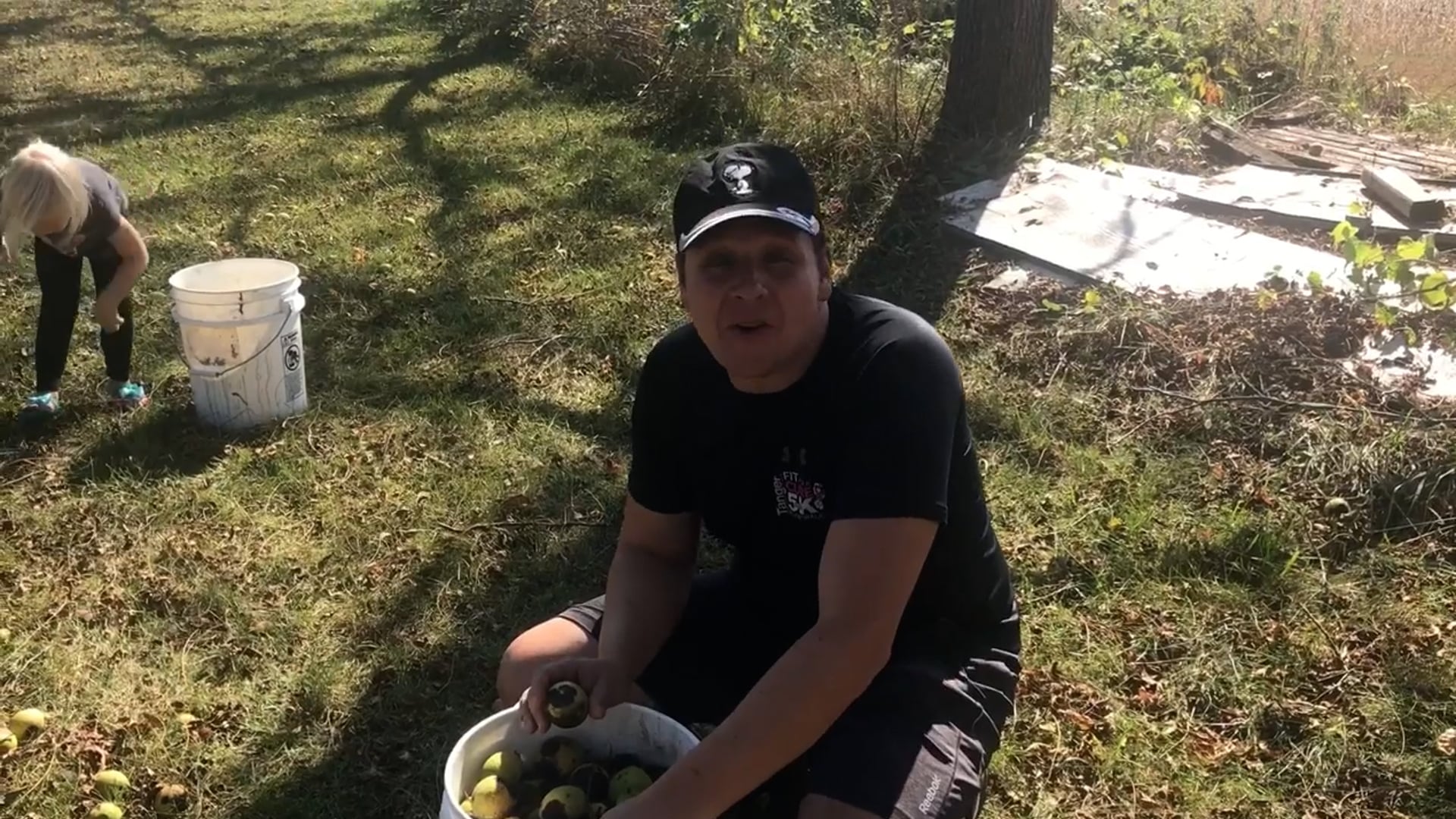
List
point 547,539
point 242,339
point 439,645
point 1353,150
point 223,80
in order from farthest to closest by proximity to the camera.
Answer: point 223,80 < point 1353,150 < point 242,339 < point 547,539 < point 439,645

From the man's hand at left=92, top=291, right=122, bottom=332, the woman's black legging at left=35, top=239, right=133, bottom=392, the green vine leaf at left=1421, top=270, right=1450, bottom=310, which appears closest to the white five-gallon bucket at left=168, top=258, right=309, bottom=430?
the man's hand at left=92, top=291, right=122, bottom=332

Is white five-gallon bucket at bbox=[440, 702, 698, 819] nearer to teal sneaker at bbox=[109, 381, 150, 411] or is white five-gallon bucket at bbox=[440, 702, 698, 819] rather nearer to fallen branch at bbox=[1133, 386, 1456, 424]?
fallen branch at bbox=[1133, 386, 1456, 424]

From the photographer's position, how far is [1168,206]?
546cm

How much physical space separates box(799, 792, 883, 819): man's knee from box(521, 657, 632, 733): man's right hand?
42cm

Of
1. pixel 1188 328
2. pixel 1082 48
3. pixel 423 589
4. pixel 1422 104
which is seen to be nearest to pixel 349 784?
pixel 423 589

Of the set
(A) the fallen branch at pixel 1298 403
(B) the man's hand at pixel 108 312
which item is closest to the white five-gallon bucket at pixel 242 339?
(B) the man's hand at pixel 108 312

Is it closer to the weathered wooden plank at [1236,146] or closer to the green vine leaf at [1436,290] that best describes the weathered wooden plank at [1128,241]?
the green vine leaf at [1436,290]

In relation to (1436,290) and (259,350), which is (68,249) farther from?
(1436,290)

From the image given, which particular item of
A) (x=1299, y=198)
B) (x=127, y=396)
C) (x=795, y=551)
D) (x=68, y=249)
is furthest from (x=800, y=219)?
(x=1299, y=198)

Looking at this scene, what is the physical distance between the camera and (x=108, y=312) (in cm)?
432

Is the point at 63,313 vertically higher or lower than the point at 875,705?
lower

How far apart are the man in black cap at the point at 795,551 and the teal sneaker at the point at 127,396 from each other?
2.77m

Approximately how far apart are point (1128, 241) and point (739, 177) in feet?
11.5

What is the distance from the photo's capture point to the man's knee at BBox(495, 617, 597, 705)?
7.76 ft
